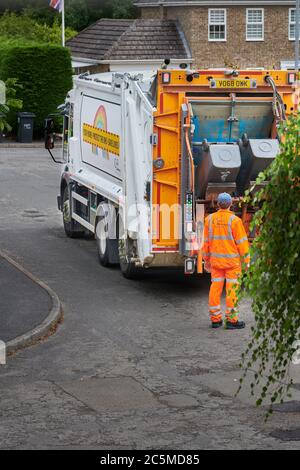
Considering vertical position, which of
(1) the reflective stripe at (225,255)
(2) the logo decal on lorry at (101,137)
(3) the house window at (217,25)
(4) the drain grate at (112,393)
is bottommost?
(4) the drain grate at (112,393)

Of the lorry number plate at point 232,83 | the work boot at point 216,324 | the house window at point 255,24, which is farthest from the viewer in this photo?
the house window at point 255,24

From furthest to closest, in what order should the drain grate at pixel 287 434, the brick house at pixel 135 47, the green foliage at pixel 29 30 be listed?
1. the green foliage at pixel 29 30
2. the brick house at pixel 135 47
3. the drain grate at pixel 287 434

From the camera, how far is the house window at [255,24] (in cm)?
5069

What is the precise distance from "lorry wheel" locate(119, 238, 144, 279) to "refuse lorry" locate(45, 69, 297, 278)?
16 millimetres

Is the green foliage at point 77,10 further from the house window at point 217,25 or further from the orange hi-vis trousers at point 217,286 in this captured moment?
the orange hi-vis trousers at point 217,286

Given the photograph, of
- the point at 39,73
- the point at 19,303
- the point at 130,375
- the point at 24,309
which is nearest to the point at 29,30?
the point at 39,73

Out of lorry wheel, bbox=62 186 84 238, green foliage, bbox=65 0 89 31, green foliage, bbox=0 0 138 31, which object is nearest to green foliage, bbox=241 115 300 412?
lorry wheel, bbox=62 186 84 238

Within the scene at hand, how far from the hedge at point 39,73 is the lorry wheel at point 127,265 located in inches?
876

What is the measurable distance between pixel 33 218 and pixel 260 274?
1572 cm

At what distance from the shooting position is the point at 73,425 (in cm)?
1027

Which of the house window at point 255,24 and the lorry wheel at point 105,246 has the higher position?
the house window at point 255,24

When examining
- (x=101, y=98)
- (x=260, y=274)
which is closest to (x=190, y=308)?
(x=101, y=98)

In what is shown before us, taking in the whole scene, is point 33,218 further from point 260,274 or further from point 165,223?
point 260,274

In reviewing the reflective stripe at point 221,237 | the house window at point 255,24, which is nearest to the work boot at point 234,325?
the reflective stripe at point 221,237
